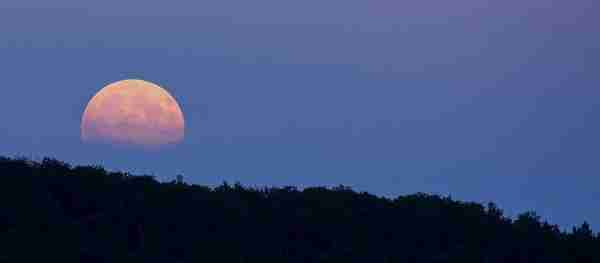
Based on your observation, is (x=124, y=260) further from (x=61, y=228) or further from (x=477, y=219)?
(x=477, y=219)

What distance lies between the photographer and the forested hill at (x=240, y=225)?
22609 millimetres

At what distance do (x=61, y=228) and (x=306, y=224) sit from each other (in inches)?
195

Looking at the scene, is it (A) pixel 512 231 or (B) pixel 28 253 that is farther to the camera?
(A) pixel 512 231

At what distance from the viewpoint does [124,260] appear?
22.2m

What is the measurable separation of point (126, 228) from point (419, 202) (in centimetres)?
693

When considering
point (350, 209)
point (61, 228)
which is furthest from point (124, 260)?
point (350, 209)

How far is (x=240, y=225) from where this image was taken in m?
24.9

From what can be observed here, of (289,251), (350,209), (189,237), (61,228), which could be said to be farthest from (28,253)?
(350,209)

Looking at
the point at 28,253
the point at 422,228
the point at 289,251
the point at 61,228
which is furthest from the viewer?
the point at 422,228

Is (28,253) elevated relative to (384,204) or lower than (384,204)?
lower

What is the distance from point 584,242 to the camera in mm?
28375

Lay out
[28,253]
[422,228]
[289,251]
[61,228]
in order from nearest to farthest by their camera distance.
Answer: [28,253] < [61,228] < [289,251] < [422,228]

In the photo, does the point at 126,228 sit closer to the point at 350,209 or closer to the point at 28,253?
the point at 28,253

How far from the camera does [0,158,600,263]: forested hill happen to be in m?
22.6
